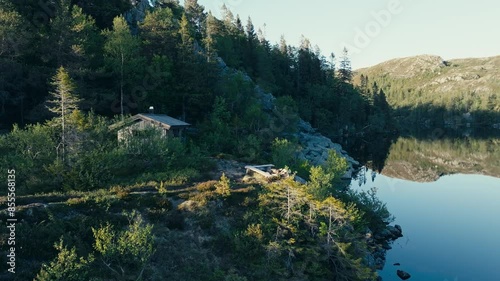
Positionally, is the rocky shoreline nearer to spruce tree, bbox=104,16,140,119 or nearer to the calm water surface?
the calm water surface

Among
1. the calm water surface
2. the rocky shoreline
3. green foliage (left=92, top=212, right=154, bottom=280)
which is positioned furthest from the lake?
green foliage (left=92, top=212, right=154, bottom=280)

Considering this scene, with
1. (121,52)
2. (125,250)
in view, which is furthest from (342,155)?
(125,250)

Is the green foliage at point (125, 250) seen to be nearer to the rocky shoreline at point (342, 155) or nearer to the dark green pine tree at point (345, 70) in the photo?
the rocky shoreline at point (342, 155)

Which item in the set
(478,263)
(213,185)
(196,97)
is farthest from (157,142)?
(478,263)

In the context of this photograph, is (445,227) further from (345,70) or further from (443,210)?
(345,70)

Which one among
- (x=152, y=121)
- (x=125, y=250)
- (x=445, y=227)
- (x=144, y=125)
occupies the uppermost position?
(x=152, y=121)

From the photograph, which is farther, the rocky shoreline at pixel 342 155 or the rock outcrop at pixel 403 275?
the rocky shoreline at pixel 342 155

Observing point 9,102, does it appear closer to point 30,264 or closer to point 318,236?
point 30,264

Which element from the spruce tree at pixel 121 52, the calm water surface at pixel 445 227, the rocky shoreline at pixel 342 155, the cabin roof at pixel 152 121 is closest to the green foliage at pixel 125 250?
the rocky shoreline at pixel 342 155
